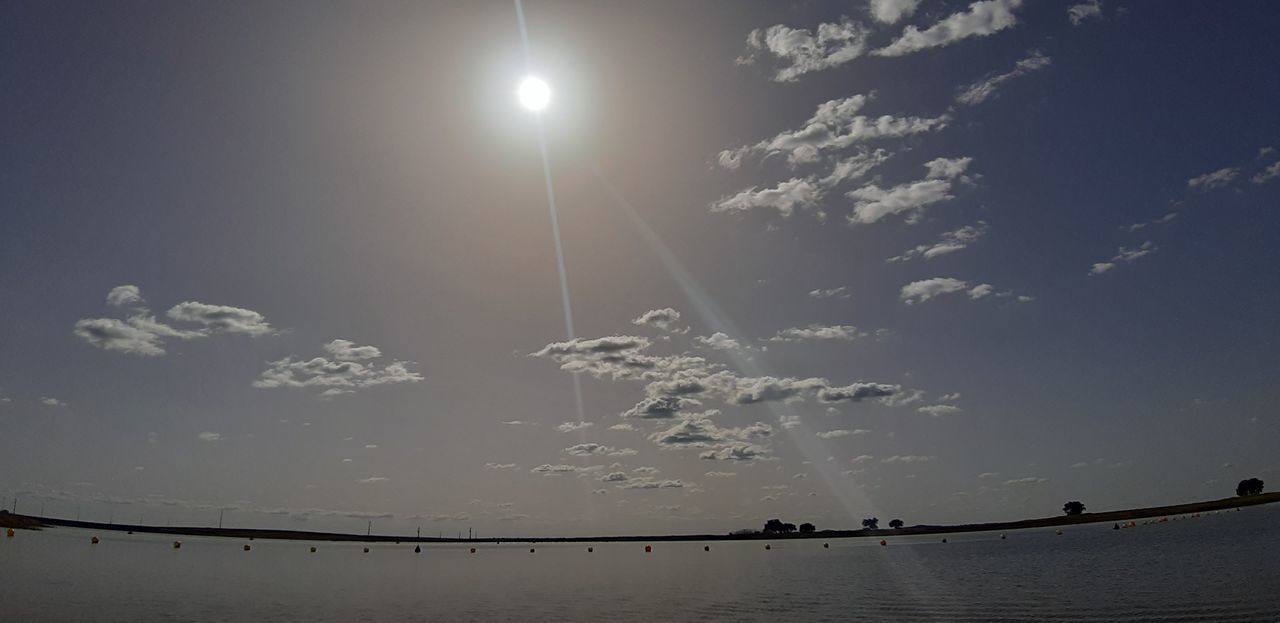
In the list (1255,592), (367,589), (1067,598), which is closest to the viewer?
(1255,592)

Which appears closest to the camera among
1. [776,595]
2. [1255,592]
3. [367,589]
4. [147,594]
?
[1255,592]

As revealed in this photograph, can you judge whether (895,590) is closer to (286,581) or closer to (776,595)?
(776,595)

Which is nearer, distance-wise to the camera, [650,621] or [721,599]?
[650,621]

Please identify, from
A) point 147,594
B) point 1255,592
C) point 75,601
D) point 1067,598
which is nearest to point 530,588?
point 147,594

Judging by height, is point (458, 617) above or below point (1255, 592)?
above

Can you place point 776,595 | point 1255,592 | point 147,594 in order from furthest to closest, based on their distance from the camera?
point 776,595
point 147,594
point 1255,592

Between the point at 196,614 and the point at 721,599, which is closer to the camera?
the point at 196,614

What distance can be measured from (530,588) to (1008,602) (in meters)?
46.7

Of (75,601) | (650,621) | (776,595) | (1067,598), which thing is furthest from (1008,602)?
(75,601)

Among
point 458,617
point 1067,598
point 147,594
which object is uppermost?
point 147,594

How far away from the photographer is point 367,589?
71.6 m

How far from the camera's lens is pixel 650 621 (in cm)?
4853

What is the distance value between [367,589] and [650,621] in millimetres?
38259

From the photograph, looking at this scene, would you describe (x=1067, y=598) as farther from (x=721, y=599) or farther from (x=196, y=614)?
(x=196, y=614)
